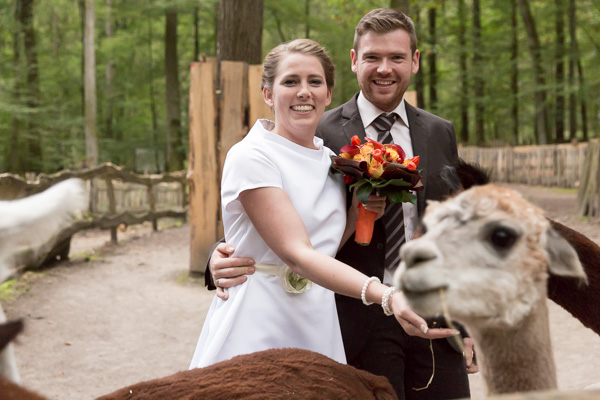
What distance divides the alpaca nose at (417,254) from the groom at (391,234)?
150cm

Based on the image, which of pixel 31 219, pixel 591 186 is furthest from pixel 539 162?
pixel 31 219

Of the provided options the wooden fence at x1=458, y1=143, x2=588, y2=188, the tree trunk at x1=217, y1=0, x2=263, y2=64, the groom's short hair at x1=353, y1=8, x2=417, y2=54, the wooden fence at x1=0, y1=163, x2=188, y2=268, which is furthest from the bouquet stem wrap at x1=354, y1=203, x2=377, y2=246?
the wooden fence at x1=458, y1=143, x2=588, y2=188

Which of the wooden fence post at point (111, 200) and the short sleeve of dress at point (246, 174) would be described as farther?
the wooden fence post at point (111, 200)

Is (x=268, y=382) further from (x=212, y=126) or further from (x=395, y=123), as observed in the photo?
(x=212, y=126)

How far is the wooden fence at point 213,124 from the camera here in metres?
7.90

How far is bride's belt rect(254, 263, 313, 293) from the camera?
2406mm

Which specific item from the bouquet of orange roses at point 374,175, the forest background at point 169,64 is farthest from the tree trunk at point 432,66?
the bouquet of orange roses at point 374,175

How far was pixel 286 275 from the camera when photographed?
2.41 m

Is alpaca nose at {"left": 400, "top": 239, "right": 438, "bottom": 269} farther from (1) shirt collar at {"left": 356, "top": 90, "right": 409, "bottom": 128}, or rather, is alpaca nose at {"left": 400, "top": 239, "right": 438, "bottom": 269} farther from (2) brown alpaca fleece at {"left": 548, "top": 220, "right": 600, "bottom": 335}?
(1) shirt collar at {"left": 356, "top": 90, "right": 409, "bottom": 128}

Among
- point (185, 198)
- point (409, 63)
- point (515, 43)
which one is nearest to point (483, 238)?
point (409, 63)

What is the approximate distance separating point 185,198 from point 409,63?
13.4m

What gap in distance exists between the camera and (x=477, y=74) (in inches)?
1042

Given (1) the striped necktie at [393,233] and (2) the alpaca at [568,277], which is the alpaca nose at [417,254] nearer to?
(2) the alpaca at [568,277]

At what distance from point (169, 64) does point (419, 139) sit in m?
19.6
